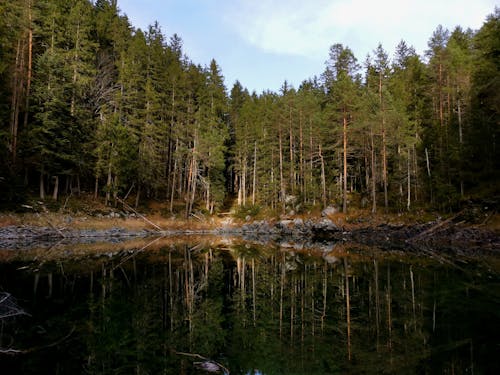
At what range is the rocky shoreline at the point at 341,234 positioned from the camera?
25.6 metres

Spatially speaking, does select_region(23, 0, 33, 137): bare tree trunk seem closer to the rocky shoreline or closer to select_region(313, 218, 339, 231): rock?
the rocky shoreline

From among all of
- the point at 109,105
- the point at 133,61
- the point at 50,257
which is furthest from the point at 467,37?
the point at 50,257

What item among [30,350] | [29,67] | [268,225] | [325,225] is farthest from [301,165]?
[30,350]

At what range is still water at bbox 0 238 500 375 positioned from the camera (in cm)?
618

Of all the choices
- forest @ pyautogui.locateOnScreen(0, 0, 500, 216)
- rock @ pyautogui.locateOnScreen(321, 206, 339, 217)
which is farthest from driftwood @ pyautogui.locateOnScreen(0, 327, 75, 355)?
rock @ pyautogui.locateOnScreen(321, 206, 339, 217)

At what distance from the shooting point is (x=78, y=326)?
8.16 m

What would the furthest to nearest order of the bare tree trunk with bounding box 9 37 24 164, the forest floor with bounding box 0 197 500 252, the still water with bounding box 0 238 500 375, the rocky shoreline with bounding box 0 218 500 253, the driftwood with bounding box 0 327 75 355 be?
1. the bare tree trunk with bounding box 9 37 24 164
2. the forest floor with bounding box 0 197 500 252
3. the rocky shoreline with bounding box 0 218 500 253
4. the driftwood with bounding box 0 327 75 355
5. the still water with bounding box 0 238 500 375

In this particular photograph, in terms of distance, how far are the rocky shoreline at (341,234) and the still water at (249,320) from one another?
9974mm

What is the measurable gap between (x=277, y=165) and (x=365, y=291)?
4115 centimetres

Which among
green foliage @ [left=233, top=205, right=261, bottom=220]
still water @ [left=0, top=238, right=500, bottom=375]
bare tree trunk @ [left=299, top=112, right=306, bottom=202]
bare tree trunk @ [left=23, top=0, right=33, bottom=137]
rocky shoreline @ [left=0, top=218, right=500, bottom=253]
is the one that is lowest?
still water @ [left=0, top=238, right=500, bottom=375]

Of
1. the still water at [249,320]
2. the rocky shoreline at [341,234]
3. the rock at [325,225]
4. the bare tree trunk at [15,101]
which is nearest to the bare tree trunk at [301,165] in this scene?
the rocky shoreline at [341,234]

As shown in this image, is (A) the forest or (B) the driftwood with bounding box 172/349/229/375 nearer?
(B) the driftwood with bounding box 172/349/229/375

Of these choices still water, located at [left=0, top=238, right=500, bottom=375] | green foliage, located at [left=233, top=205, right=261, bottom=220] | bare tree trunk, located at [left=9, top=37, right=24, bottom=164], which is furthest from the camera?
green foliage, located at [left=233, top=205, right=261, bottom=220]

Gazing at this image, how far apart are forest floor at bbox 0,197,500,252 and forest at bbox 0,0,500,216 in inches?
69.0
